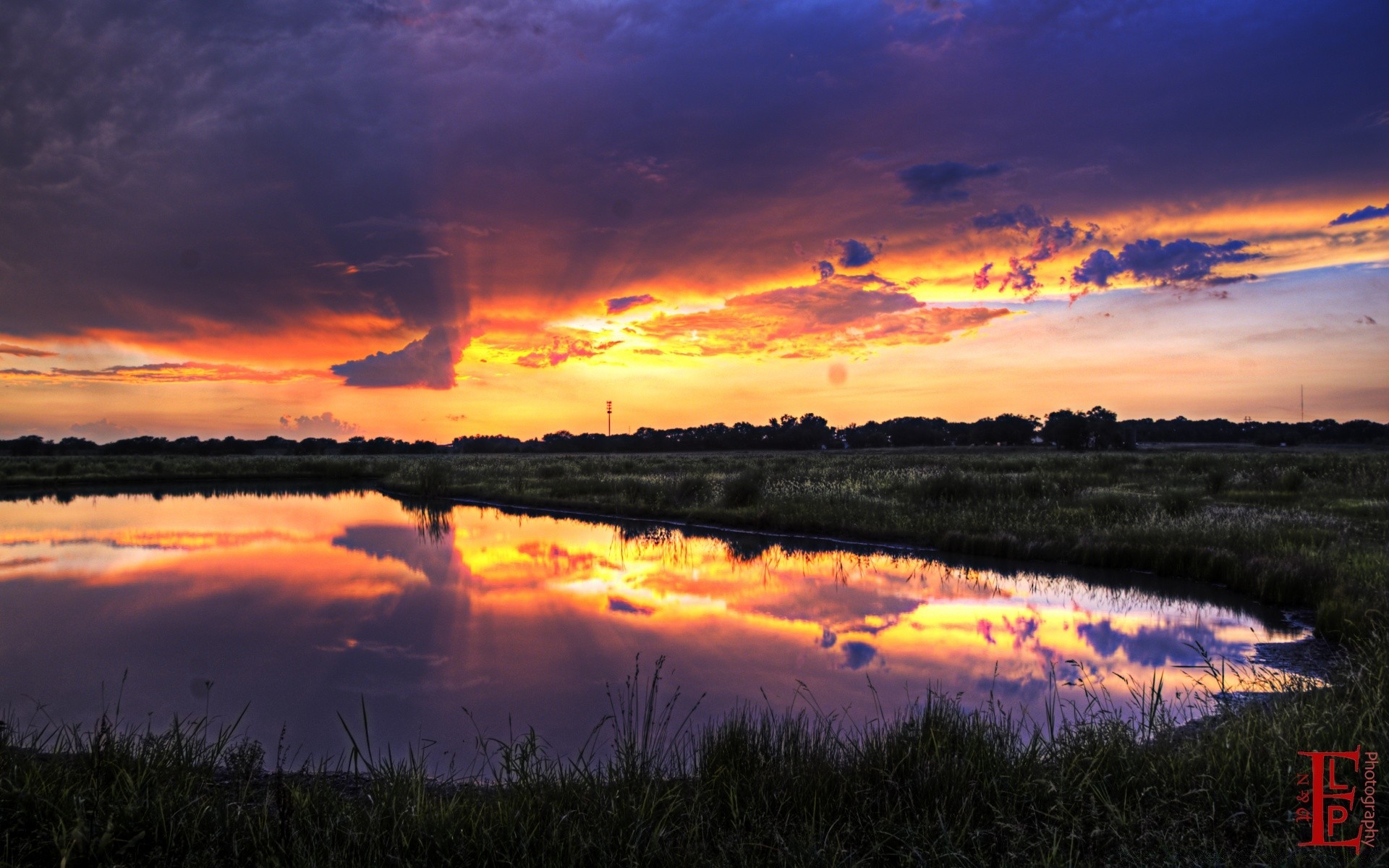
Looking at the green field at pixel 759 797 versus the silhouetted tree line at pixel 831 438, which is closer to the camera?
the green field at pixel 759 797

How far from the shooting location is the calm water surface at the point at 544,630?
8000 millimetres

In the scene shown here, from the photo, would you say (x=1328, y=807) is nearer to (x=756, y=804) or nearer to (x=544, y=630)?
(x=756, y=804)

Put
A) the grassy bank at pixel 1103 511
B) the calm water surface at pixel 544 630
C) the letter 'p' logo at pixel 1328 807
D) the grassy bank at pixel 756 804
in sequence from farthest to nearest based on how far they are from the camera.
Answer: the grassy bank at pixel 1103 511 < the calm water surface at pixel 544 630 < the grassy bank at pixel 756 804 < the letter 'p' logo at pixel 1328 807

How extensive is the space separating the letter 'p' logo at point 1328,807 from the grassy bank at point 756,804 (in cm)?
10

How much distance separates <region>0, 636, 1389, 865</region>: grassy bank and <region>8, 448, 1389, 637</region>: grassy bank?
6227mm

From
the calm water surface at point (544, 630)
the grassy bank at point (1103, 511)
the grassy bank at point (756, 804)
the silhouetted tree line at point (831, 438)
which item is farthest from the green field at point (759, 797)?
the silhouetted tree line at point (831, 438)

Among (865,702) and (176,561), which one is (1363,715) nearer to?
(865,702)

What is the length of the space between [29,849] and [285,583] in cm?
1294

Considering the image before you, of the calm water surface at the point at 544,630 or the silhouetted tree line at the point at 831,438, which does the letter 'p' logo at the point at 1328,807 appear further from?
the silhouetted tree line at the point at 831,438

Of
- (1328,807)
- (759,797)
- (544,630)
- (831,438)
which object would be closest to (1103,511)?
(544,630)

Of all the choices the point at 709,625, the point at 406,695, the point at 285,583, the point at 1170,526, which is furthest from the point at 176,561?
the point at 1170,526

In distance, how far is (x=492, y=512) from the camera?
1163 inches

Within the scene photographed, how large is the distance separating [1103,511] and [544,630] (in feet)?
48.7

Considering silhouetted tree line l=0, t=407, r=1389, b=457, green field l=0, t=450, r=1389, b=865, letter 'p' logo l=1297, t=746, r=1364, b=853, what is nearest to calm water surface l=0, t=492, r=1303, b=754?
green field l=0, t=450, r=1389, b=865
